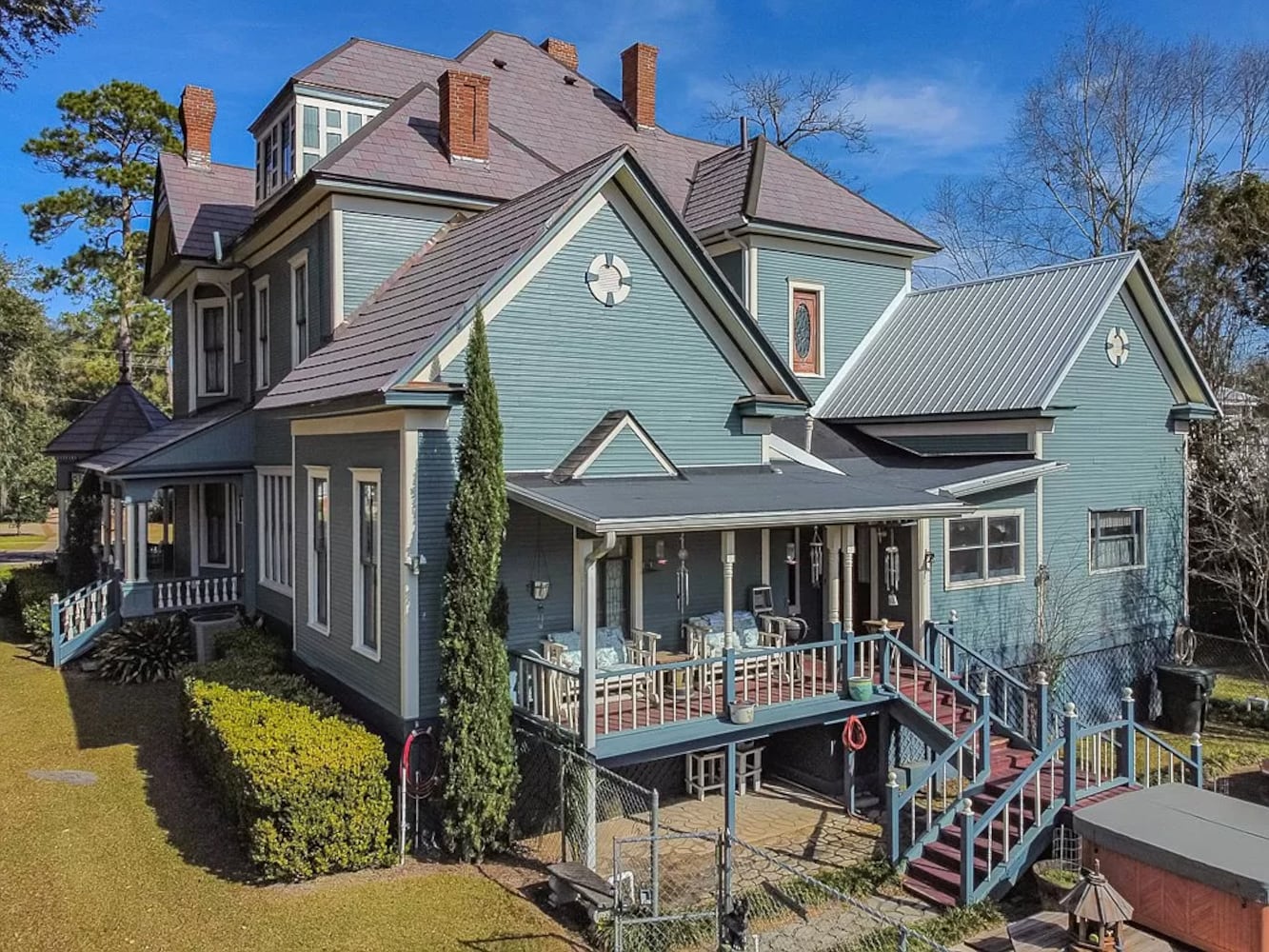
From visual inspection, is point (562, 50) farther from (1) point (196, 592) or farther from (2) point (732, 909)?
(2) point (732, 909)

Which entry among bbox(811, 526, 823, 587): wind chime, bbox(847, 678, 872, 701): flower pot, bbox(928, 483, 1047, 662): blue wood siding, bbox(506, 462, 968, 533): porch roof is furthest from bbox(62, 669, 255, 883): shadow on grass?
bbox(928, 483, 1047, 662): blue wood siding

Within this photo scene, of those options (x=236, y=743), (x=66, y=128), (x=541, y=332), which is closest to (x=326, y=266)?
(x=541, y=332)

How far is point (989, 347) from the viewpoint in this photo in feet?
56.8

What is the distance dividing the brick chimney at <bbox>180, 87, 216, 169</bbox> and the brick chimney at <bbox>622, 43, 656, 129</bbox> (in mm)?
10340

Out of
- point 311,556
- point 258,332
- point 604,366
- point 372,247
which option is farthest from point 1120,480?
point 258,332

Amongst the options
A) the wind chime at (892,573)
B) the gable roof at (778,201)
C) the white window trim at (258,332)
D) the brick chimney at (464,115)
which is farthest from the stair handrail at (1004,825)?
the white window trim at (258,332)

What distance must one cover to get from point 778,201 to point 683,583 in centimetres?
941

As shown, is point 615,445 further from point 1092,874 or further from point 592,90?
point 592,90

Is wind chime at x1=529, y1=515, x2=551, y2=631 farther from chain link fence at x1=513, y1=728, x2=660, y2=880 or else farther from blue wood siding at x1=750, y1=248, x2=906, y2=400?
blue wood siding at x1=750, y1=248, x2=906, y2=400

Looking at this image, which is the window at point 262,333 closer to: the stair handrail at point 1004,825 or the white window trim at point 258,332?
the white window trim at point 258,332

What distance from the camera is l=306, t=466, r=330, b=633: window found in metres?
14.0

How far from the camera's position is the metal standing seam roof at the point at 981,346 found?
16172mm

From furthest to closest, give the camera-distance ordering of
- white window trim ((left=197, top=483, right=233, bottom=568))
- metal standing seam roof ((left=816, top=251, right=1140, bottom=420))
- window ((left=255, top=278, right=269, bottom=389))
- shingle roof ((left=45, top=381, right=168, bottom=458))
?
shingle roof ((left=45, top=381, right=168, bottom=458)) → white window trim ((left=197, top=483, right=233, bottom=568)) → window ((left=255, top=278, right=269, bottom=389)) → metal standing seam roof ((left=816, top=251, right=1140, bottom=420))

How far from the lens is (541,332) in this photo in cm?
1229
